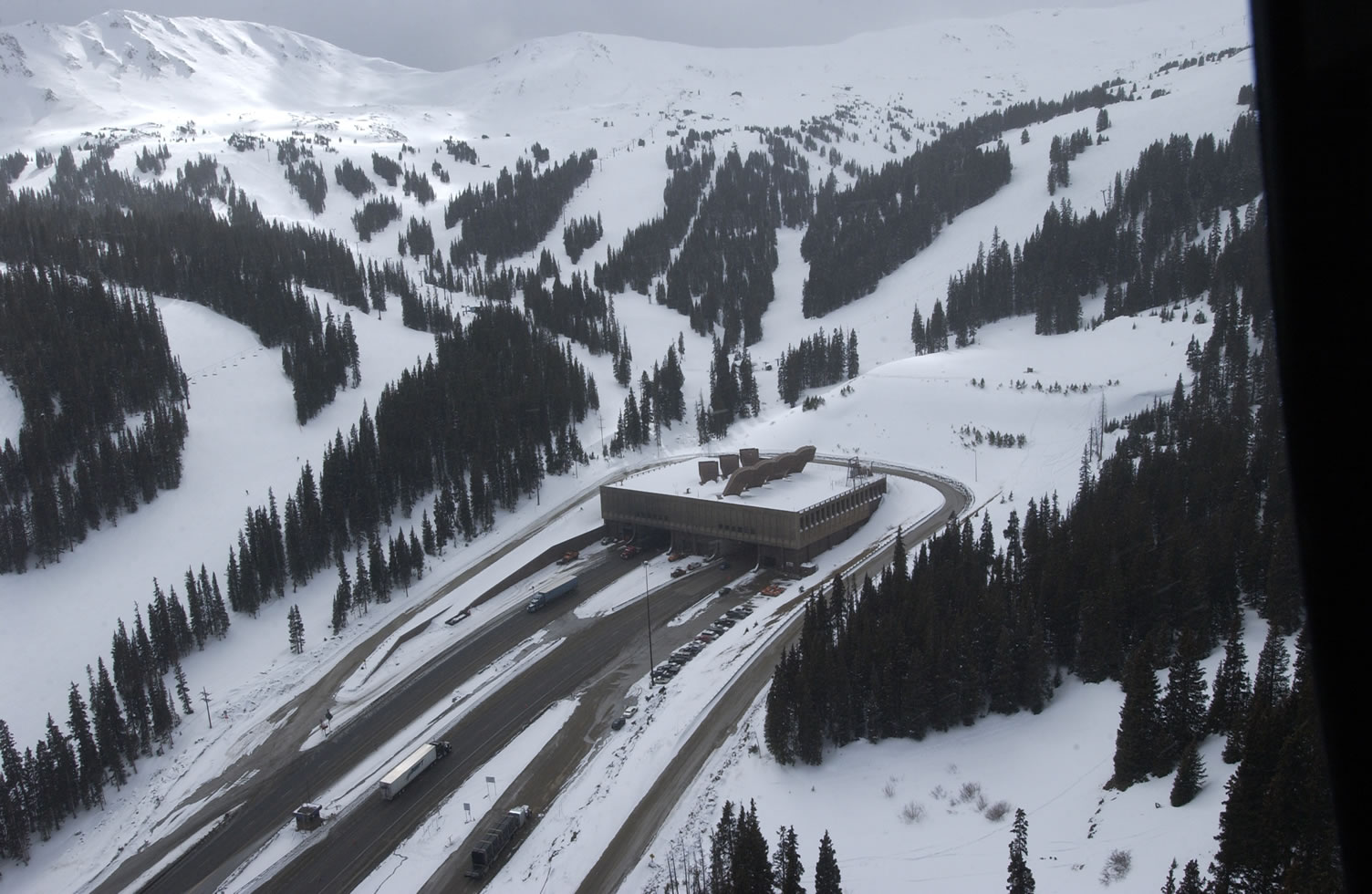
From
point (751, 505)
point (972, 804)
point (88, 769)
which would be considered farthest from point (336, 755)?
point (751, 505)

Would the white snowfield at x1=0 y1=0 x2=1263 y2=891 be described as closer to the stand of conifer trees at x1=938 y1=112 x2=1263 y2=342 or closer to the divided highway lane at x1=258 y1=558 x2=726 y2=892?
the divided highway lane at x1=258 y1=558 x2=726 y2=892

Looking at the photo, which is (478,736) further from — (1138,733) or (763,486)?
(763,486)

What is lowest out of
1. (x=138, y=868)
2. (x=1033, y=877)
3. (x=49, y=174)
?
(x=138, y=868)

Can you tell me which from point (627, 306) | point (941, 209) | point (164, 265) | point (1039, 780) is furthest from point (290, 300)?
point (941, 209)

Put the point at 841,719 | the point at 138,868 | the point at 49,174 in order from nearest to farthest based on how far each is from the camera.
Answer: the point at 138,868 < the point at 841,719 < the point at 49,174

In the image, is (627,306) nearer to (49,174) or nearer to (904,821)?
(904,821)

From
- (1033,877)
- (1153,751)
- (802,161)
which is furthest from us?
(802,161)
